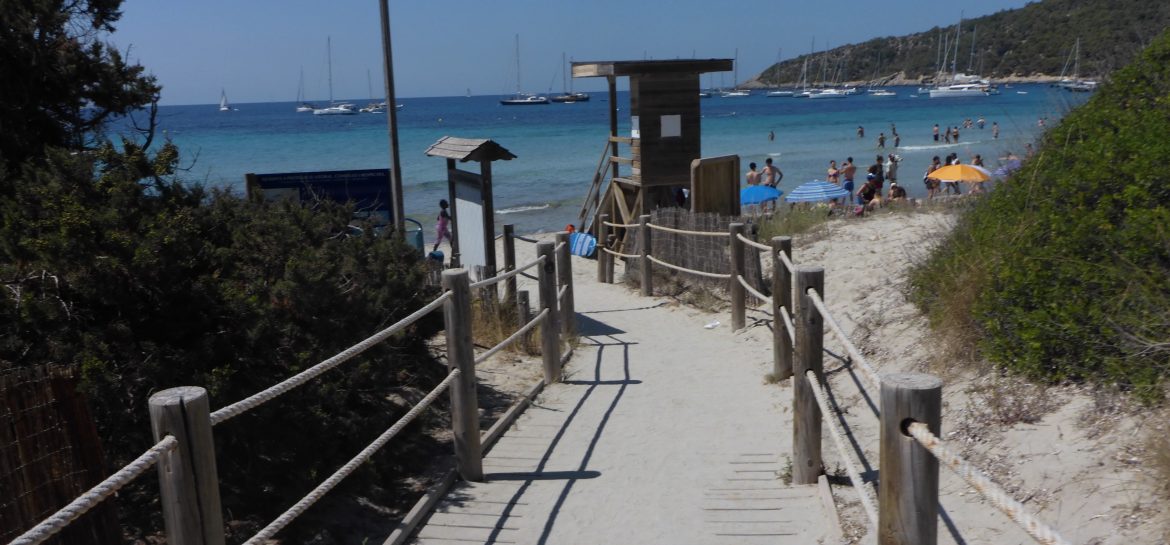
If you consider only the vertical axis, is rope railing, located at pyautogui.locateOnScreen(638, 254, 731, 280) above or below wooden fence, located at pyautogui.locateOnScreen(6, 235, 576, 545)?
below

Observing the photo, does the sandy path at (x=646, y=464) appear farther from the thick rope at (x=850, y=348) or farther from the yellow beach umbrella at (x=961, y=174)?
the yellow beach umbrella at (x=961, y=174)

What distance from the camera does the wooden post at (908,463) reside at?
2789mm

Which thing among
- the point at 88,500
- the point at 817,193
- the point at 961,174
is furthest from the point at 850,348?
the point at 817,193

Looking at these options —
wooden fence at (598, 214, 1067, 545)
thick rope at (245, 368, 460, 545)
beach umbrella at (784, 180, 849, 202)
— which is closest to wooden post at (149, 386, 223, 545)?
thick rope at (245, 368, 460, 545)

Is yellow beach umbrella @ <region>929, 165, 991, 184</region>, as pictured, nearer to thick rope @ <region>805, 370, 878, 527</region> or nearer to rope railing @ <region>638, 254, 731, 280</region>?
rope railing @ <region>638, 254, 731, 280</region>

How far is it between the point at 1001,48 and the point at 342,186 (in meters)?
130

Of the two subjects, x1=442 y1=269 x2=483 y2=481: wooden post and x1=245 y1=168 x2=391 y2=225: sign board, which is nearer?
→ x1=442 y1=269 x2=483 y2=481: wooden post

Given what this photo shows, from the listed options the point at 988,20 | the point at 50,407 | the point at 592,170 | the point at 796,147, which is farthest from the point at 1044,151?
Result: the point at 988,20

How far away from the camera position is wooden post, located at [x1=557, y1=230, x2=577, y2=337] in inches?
379

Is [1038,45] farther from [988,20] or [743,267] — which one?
[743,267]

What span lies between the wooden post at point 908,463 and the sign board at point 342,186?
8.19m

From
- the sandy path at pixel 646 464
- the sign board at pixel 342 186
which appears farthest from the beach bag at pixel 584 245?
the sandy path at pixel 646 464

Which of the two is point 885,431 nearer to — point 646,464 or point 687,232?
point 646,464

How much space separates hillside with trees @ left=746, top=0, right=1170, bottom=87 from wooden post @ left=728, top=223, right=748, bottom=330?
378cm
